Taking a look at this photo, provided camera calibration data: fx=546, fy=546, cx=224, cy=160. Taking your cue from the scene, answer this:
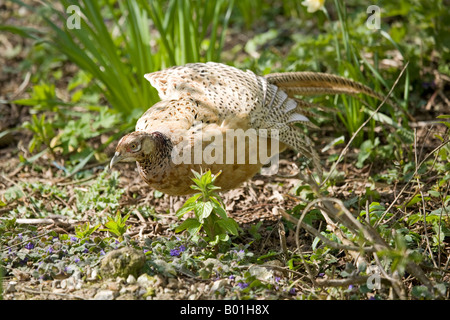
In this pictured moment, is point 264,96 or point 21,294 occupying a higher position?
point 264,96

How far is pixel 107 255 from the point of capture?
9.59 feet

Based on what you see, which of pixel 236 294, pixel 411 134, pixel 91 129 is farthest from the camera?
pixel 91 129

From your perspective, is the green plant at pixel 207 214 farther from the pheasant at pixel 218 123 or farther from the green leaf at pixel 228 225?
the pheasant at pixel 218 123

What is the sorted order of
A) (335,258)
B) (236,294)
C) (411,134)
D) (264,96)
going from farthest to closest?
(411,134) → (264,96) → (335,258) → (236,294)

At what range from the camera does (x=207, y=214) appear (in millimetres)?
3074

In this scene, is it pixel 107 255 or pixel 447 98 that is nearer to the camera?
pixel 107 255

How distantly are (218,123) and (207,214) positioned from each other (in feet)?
2.46

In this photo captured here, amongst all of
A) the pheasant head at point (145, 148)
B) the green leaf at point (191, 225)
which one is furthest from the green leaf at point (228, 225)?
the pheasant head at point (145, 148)

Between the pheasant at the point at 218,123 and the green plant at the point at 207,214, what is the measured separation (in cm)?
26

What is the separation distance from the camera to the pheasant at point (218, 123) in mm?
3355

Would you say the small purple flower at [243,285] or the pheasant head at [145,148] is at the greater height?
the pheasant head at [145,148]

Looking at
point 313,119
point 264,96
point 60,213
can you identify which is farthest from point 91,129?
point 313,119

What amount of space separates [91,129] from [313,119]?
1.91 m

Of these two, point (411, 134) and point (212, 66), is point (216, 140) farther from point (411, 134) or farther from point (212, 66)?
point (411, 134)
